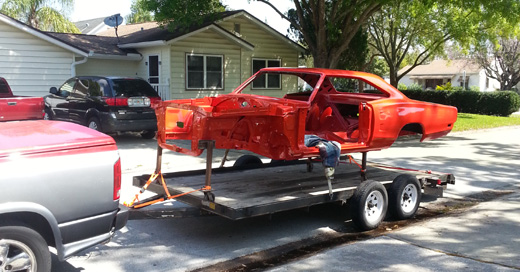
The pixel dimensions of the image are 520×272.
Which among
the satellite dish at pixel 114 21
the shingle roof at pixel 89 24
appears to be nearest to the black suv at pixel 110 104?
the satellite dish at pixel 114 21

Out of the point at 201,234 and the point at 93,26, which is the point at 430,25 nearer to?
the point at 201,234

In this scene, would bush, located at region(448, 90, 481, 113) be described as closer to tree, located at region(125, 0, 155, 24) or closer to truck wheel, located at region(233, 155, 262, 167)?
truck wheel, located at region(233, 155, 262, 167)

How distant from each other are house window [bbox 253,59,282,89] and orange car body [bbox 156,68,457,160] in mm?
13271

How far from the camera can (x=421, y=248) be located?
5484 millimetres

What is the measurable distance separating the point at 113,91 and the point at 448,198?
28.4ft

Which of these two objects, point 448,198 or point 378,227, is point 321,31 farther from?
point 378,227

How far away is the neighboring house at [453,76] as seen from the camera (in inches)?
2340

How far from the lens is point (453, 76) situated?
60.1 metres

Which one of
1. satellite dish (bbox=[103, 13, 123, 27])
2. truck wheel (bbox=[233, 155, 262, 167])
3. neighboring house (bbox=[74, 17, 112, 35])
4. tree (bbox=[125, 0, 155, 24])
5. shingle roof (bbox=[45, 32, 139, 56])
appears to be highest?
tree (bbox=[125, 0, 155, 24])

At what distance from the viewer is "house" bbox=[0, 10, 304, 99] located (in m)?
16.5

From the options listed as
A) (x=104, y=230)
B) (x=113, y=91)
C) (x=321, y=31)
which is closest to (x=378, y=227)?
(x=104, y=230)

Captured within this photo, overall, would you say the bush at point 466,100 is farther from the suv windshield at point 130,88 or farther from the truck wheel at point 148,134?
the suv windshield at point 130,88

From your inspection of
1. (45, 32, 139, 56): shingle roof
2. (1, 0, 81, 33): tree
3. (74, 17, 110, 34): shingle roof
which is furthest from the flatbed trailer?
(74, 17, 110, 34): shingle roof

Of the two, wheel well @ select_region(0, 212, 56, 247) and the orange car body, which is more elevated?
the orange car body
